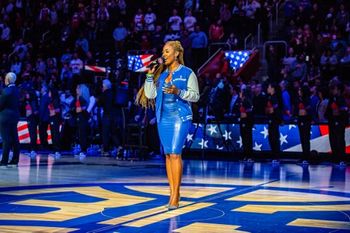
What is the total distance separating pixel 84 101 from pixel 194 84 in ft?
30.2

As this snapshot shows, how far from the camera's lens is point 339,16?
18.2 metres

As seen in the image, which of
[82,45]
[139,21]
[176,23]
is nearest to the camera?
[176,23]

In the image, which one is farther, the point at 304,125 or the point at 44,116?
the point at 44,116

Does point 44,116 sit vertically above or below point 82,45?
below

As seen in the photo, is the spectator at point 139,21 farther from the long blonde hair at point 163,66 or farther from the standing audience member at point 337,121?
the long blonde hair at point 163,66

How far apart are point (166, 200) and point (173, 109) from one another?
1.29 meters

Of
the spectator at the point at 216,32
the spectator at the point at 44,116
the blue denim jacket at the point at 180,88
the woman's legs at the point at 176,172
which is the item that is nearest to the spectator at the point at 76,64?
the spectator at the point at 44,116

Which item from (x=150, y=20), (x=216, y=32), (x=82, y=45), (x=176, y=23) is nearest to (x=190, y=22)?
(x=176, y=23)

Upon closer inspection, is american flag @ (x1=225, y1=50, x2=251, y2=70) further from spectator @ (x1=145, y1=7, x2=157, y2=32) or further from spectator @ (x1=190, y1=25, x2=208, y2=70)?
→ spectator @ (x1=145, y1=7, x2=157, y2=32)

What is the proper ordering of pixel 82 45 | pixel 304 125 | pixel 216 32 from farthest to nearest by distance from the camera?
pixel 82 45 → pixel 216 32 → pixel 304 125

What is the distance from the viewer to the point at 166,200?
7.86 metres

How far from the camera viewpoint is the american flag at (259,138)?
14828 mm

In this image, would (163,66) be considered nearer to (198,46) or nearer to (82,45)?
(198,46)

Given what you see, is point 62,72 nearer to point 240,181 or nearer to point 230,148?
point 230,148
